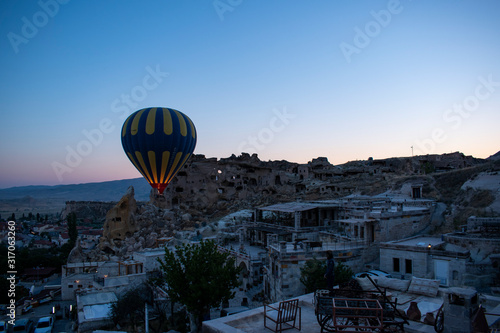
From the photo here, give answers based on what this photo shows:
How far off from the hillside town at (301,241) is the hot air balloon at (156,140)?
627 cm

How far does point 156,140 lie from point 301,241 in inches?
493

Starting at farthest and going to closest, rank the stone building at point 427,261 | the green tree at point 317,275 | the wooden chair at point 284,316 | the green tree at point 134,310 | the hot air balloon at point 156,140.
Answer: the hot air balloon at point 156,140
the green tree at point 134,310
the green tree at point 317,275
the stone building at point 427,261
the wooden chair at point 284,316

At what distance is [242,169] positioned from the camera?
52.9 meters

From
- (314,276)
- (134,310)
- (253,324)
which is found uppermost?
(253,324)

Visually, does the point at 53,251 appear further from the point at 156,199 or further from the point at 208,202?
the point at 208,202

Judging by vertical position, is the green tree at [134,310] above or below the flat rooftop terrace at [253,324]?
below

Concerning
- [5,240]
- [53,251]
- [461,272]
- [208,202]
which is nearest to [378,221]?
[461,272]

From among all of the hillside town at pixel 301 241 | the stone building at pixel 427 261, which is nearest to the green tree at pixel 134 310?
the hillside town at pixel 301 241

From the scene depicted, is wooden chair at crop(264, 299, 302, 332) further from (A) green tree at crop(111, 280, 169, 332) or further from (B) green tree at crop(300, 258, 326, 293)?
(A) green tree at crop(111, 280, 169, 332)

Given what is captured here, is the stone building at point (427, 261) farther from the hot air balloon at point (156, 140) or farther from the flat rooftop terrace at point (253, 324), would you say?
the hot air balloon at point (156, 140)

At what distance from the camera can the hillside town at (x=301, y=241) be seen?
9.12 meters

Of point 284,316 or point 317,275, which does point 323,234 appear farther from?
point 284,316

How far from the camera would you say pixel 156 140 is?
82.9 ft

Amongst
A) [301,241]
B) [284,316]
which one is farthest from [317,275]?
[284,316]
